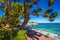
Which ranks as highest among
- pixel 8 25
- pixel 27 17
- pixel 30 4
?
pixel 30 4

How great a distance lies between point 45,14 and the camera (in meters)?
→ 19.9

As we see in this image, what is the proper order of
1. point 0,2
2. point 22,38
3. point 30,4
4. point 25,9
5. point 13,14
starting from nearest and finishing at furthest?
point 22,38, point 25,9, point 30,4, point 13,14, point 0,2

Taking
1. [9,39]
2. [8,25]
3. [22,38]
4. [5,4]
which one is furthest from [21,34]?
[5,4]

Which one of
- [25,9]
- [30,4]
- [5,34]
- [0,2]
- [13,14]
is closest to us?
[5,34]

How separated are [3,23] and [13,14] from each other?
12.9 feet

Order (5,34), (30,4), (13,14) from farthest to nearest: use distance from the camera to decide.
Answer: (13,14), (30,4), (5,34)

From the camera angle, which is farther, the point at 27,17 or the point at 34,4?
the point at 34,4

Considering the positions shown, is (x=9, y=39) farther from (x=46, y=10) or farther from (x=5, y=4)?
(x=5, y=4)

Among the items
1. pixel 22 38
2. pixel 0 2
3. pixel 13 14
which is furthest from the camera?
pixel 0 2

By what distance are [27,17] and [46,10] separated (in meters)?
3.17

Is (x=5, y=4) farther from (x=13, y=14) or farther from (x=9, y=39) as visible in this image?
(x=9, y=39)

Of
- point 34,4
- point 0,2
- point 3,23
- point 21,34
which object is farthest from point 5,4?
point 21,34

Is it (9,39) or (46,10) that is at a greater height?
(46,10)

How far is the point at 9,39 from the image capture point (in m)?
12.3
